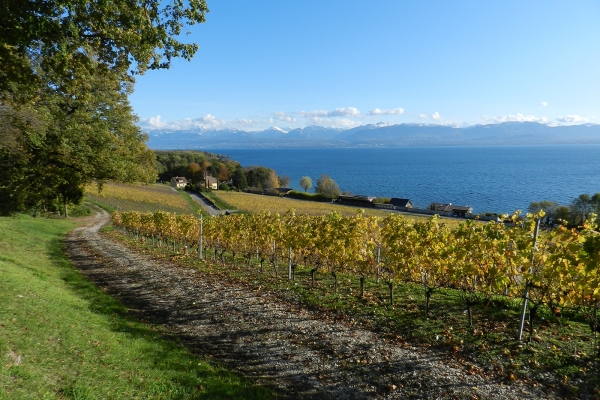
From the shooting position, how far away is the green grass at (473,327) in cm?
720

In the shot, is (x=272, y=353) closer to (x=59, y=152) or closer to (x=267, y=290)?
(x=267, y=290)

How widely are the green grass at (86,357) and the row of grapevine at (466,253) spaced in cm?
594

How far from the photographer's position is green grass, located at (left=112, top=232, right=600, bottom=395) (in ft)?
23.6

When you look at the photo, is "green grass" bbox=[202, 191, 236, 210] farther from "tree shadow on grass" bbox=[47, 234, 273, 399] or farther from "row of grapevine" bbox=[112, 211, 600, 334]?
"tree shadow on grass" bbox=[47, 234, 273, 399]

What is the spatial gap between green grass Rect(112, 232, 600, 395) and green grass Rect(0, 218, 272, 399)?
416cm

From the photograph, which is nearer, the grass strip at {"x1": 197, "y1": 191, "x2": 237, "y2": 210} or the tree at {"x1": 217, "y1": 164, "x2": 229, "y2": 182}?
the grass strip at {"x1": 197, "y1": 191, "x2": 237, "y2": 210}

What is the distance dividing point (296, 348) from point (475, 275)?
5426 millimetres

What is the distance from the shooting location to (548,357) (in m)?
7.47

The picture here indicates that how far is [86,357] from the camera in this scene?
709 centimetres

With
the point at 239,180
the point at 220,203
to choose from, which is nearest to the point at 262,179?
the point at 239,180

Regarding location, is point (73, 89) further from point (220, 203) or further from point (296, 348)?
point (220, 203)

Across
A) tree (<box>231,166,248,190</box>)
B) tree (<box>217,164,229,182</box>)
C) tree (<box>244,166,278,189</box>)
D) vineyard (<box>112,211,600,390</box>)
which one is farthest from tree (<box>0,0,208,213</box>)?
tree (<box>244,166,278,189</box>)

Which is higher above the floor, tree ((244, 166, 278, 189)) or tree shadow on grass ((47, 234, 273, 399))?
tree shadow on grass ((47, 234, 273, 399))

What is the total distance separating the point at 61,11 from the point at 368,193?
389 feet
